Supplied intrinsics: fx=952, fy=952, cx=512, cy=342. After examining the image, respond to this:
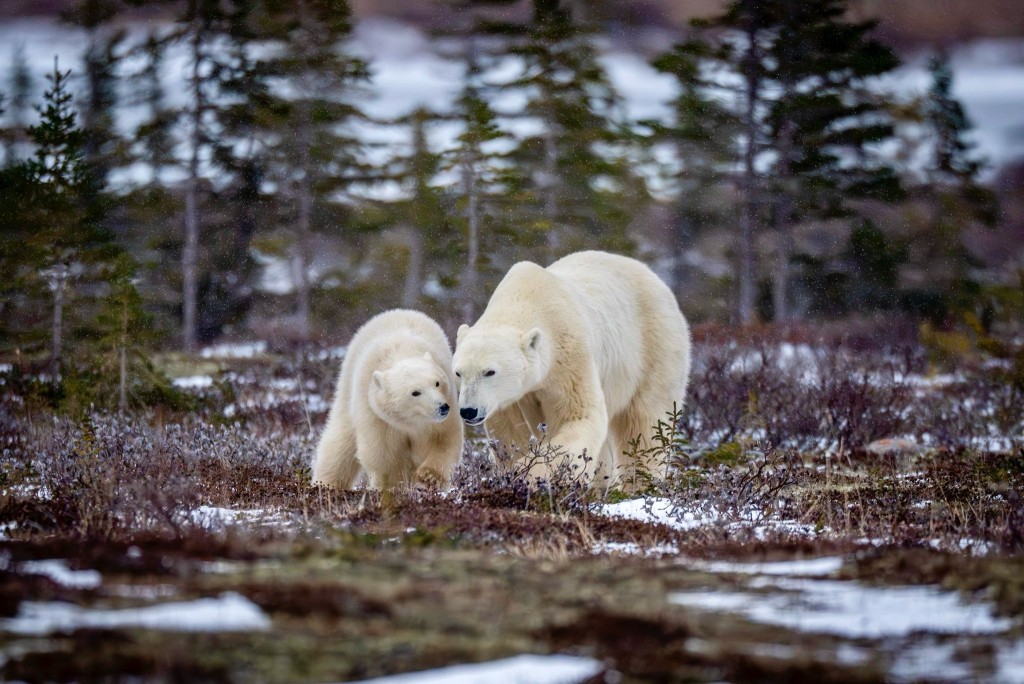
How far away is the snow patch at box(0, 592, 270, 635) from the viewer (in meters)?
2.45

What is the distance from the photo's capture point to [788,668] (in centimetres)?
232

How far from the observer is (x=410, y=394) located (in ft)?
17.6

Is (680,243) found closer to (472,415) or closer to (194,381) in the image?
(194,381)

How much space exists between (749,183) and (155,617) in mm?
17904

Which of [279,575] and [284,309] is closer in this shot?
[279,575]

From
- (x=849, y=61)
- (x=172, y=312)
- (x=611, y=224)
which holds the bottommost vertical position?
(x=172, y=312)

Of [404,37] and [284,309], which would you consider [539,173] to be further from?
[284,309]

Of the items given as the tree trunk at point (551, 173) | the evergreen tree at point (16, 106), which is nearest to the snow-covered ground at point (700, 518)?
the evergreen tree at point (16, 106)

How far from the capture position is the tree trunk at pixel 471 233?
650 inches

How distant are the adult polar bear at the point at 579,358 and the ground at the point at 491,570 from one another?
461 mm

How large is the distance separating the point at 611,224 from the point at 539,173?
171 centimetres

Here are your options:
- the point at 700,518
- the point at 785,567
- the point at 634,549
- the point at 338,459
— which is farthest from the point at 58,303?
the point at 785,567

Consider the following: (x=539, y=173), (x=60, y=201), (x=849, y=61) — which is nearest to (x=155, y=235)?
(x=539, y=173)

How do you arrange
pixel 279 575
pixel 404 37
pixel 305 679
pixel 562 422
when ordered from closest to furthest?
pixel 305 679
pixel 279 575
pixel 562 422
pixel 404 37
